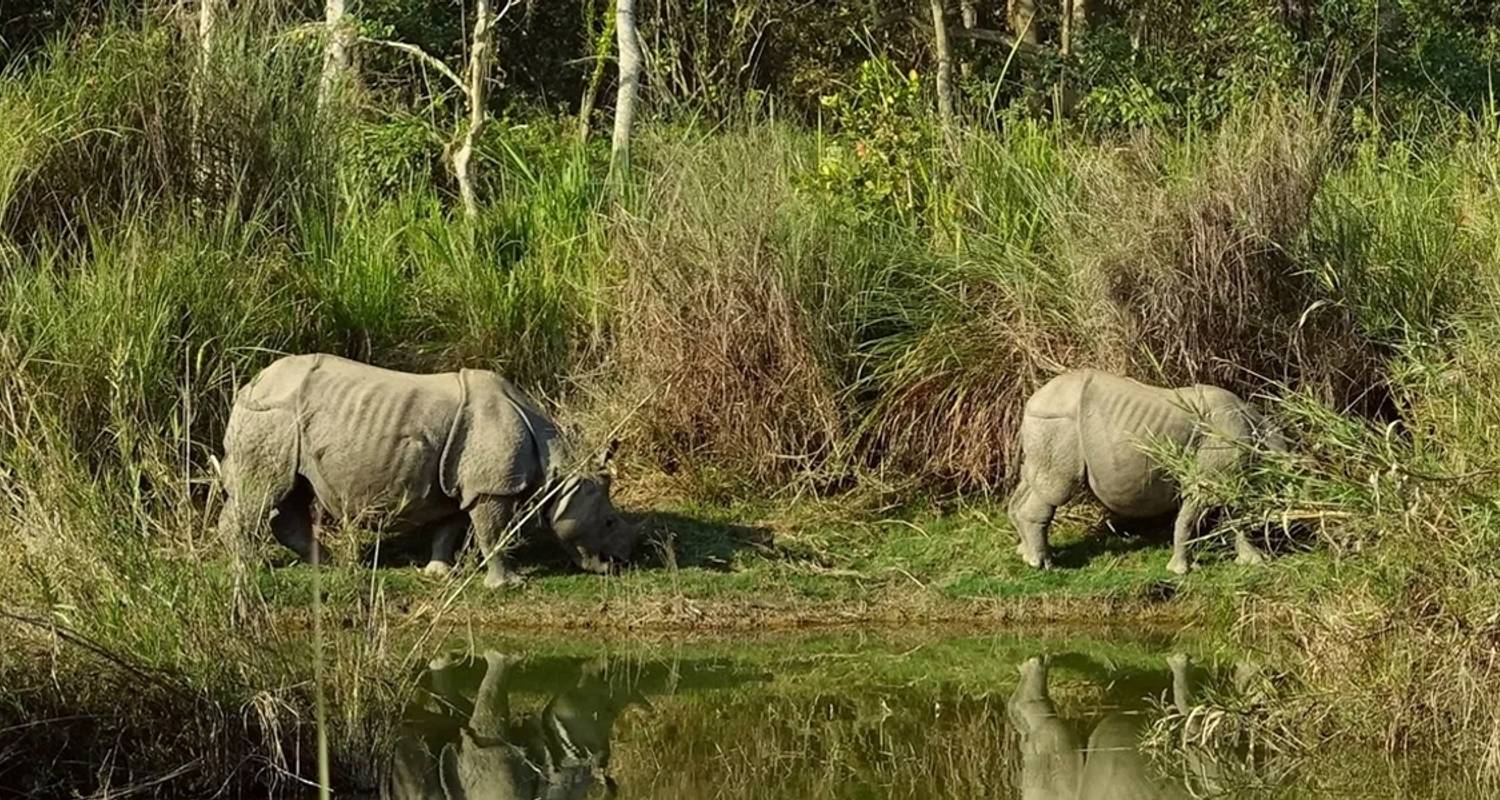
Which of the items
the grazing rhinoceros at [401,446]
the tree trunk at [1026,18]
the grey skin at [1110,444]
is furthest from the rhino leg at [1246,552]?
the tree trunk at [1026,18]

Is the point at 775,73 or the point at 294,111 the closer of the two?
the point at 294,111

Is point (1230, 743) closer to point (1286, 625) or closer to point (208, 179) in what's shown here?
point (1286, 625)

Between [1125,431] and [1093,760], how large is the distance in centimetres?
289

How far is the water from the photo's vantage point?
7578 mm

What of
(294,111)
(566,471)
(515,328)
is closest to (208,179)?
(294,111)

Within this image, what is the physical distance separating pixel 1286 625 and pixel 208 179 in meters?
6.75

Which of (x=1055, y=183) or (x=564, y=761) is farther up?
(x=1055, y=183)

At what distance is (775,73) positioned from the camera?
22.3m

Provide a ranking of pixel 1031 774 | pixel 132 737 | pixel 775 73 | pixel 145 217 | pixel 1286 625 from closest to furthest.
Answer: pixel 132 737, pixel 1031 774, pixel 1286 625, pixel 145 217, pixel 775 73

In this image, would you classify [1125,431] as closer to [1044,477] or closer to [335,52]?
[1044,477]

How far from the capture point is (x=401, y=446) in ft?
33.8

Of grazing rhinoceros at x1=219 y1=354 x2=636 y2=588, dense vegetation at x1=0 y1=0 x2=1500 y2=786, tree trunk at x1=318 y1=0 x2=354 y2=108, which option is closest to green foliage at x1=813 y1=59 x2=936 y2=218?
dense vegetation at x1=0 y1=0 x2=1500 y2=786

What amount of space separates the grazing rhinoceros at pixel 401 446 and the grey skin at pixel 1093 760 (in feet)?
8.43

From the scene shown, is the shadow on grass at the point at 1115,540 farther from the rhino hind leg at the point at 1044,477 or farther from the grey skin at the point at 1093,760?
the grey skin at the point at 1093,760
